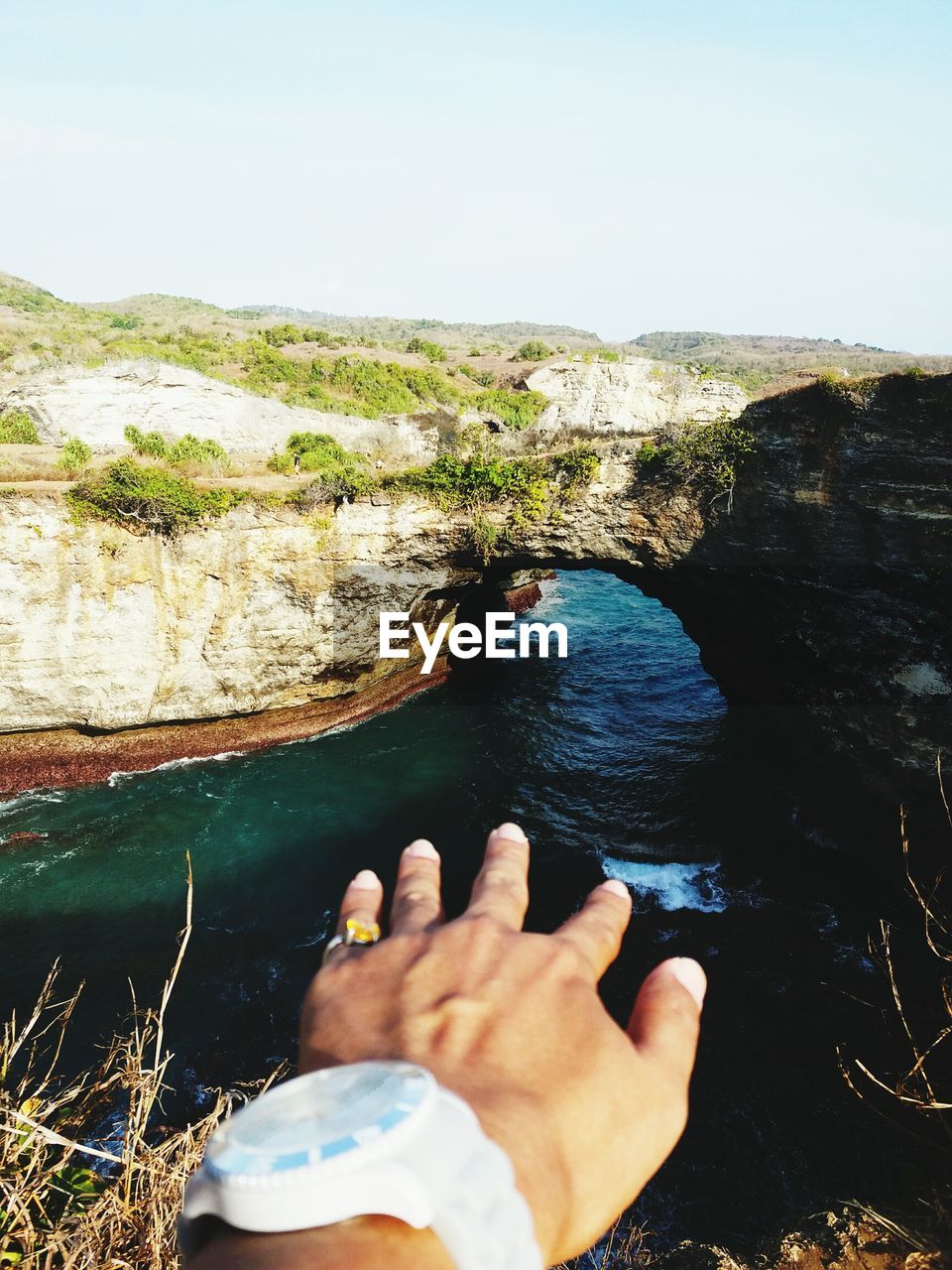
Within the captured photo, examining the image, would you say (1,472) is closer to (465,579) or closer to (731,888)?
(465,579)

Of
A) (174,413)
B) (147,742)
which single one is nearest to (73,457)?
(174,413)

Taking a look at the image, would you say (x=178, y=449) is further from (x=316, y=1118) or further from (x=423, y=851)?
(x=316, y=1118)

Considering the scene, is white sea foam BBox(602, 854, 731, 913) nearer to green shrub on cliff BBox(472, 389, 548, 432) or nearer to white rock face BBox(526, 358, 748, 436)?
white rock face BBox(526, 358, 748, 436)

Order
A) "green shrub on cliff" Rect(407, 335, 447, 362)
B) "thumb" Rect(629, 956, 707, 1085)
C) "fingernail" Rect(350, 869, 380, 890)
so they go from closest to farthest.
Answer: "thumb" Rect(629, 956, 707, 1085) → "fingernail" Rect(350, 869, 380, 890) → "green shrub on cliff" Rect(407, 335, 447, 362)

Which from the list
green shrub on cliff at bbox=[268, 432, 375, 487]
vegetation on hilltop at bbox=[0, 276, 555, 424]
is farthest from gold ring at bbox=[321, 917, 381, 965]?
vegetation on hilltop at bbox=[0, 276, 555, 424]

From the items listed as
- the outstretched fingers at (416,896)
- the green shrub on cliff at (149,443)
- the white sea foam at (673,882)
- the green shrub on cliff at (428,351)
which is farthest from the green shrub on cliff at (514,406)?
the outstretched fingers at (416,896)

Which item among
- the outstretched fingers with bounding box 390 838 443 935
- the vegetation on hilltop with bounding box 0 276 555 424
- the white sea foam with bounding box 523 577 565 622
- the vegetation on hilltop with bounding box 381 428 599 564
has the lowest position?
the white sea foam with bounding box 523 577 565 622
